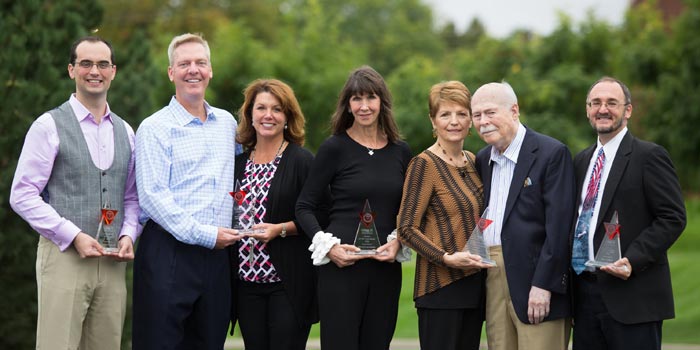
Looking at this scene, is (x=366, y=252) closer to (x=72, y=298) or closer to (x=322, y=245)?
(x=322, y=245)

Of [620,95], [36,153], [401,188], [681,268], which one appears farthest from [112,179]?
[681,268]

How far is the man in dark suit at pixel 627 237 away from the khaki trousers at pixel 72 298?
3074 millimetres

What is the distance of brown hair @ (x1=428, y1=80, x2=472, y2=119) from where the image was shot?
6.22 metres

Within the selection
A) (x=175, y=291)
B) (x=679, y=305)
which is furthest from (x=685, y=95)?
(x=175, y=291)

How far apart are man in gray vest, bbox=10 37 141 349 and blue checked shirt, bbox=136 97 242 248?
18cm

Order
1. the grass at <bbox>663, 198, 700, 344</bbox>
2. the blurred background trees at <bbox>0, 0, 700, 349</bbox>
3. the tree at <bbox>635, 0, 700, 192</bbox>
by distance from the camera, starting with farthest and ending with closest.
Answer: the tree at <bbox>635, 0, 700, 192</bbox> → the grass at <bbox>663, 198, 700, 344</bbox> → the blurred background trees at <bbox>0, 0, 700, 349</bbox>

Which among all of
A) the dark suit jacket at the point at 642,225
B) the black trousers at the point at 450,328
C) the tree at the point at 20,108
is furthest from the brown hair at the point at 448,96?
the tree at the point at 20,108

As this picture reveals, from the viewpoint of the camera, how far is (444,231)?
6.09 meters

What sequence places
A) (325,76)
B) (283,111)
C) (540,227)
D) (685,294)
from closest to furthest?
(540,227)
(283,111)
(685,294)
(325,76)

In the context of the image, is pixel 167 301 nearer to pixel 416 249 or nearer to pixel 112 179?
pixel 112 179

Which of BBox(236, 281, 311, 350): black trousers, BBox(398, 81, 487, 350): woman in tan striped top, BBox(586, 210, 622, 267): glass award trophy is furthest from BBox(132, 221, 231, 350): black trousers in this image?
BBox(586, 210, 622, 267): glass award trophy

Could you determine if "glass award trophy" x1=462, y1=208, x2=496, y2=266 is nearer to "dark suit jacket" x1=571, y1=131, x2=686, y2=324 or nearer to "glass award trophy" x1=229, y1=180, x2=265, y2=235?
"dark suit jacket" x1=571, y1=131, x2=686, y2=324

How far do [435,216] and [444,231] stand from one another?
122mm

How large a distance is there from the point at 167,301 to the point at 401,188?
176 cm
